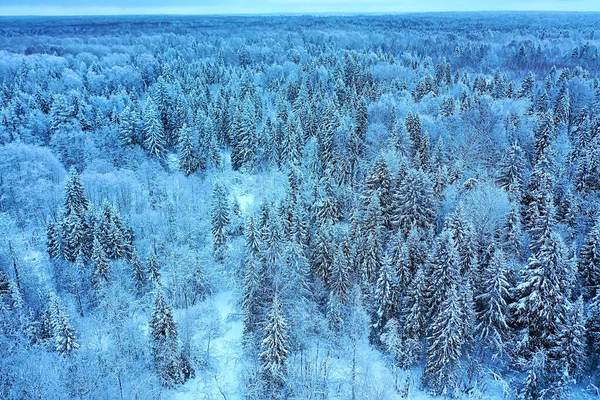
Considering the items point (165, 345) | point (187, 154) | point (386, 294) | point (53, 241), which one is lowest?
point (165, 345)

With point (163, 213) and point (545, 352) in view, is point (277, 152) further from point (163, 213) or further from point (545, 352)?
point (545, 352)

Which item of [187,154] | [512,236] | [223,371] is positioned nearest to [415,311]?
[512,236]

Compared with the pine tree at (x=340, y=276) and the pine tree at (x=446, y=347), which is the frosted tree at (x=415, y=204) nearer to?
the pine tree at (x=340, y=276)

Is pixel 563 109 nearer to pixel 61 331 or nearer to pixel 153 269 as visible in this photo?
pixel 153 269

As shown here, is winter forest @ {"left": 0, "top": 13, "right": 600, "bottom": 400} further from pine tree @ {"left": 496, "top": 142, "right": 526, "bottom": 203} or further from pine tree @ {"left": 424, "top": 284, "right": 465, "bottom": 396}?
pine tree @ {"left": 496, "top": 142, "right": 526, "bottom": 203}

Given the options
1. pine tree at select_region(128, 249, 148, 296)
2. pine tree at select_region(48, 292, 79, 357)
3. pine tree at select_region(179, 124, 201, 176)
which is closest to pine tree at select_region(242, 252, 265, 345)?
pine tree at select_region(128, 249, 148, 296)

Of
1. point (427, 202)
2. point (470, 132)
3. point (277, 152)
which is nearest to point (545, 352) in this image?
point (427, 202)

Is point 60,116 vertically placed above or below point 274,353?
above
